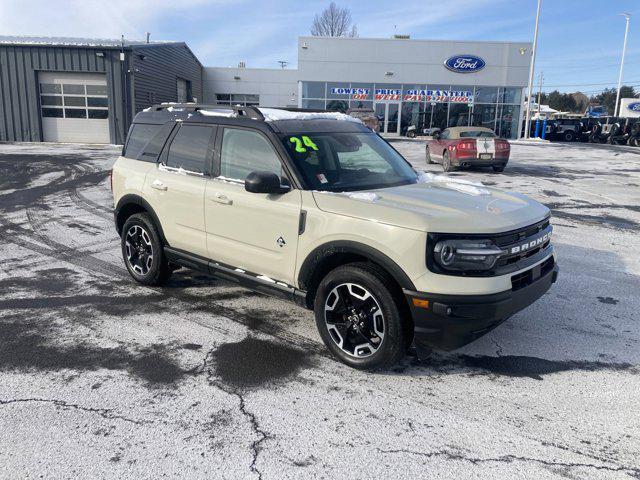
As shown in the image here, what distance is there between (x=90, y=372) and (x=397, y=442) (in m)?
2.27

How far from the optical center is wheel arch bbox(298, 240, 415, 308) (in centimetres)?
355

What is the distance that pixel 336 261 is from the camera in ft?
13.0

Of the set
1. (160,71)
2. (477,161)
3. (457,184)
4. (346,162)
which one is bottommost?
(477,161)

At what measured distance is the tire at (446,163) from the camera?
55.4 feet

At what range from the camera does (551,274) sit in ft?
13.7

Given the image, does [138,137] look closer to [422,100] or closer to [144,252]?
[144,252]

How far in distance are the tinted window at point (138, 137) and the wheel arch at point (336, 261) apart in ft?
8.73

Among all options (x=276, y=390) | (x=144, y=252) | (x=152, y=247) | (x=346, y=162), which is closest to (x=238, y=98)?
(x=144, y=252)

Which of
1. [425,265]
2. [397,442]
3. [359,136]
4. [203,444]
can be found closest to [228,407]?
[203,444]

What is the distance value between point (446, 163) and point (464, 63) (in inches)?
841

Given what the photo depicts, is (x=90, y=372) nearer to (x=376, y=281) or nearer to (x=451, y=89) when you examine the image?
(x=376, y=281)

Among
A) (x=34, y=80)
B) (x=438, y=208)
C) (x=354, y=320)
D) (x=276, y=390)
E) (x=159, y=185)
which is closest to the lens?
(x=276, y=390)

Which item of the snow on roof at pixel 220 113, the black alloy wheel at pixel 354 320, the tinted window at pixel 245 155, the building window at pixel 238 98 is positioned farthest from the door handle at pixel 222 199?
the building window at pixel 238 98

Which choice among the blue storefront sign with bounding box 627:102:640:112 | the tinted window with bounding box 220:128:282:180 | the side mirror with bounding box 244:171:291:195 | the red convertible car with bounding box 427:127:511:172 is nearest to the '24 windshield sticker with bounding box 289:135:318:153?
the tinted window with bounding box 220:128:282:180
